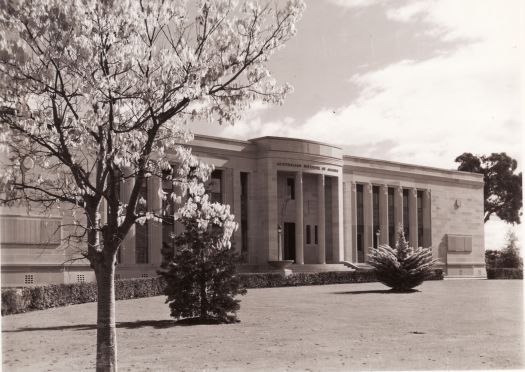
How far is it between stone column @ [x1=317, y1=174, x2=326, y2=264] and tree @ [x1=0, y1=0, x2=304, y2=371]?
37056mm

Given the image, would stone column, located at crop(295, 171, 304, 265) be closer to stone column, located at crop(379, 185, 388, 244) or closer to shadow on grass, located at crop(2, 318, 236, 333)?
stone column, located at crop(379, 185, 388, 244)

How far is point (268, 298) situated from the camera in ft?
98.6

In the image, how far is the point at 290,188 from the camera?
49.7 m

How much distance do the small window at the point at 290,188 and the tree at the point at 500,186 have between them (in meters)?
27.6

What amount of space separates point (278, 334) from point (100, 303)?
7.34 metres

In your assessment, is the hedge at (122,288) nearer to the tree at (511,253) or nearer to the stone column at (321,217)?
the stone column at (321,217)

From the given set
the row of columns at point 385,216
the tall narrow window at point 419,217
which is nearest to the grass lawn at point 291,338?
the row of columns at point 385,216

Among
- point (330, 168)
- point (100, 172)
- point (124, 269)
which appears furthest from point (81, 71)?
point (330, 168)

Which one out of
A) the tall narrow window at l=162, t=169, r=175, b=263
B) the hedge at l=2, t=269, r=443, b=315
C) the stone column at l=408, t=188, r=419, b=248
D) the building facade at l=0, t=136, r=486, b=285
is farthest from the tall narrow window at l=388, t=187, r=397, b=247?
the tall narrow window at l=162, t=169, r=175, b=263

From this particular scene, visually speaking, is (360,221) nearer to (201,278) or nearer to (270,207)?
(270,207)

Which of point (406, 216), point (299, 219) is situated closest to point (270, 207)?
point (299, 219)

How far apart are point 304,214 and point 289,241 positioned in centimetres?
249

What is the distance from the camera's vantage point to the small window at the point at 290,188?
4938 cm

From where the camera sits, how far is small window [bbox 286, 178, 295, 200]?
162ft
